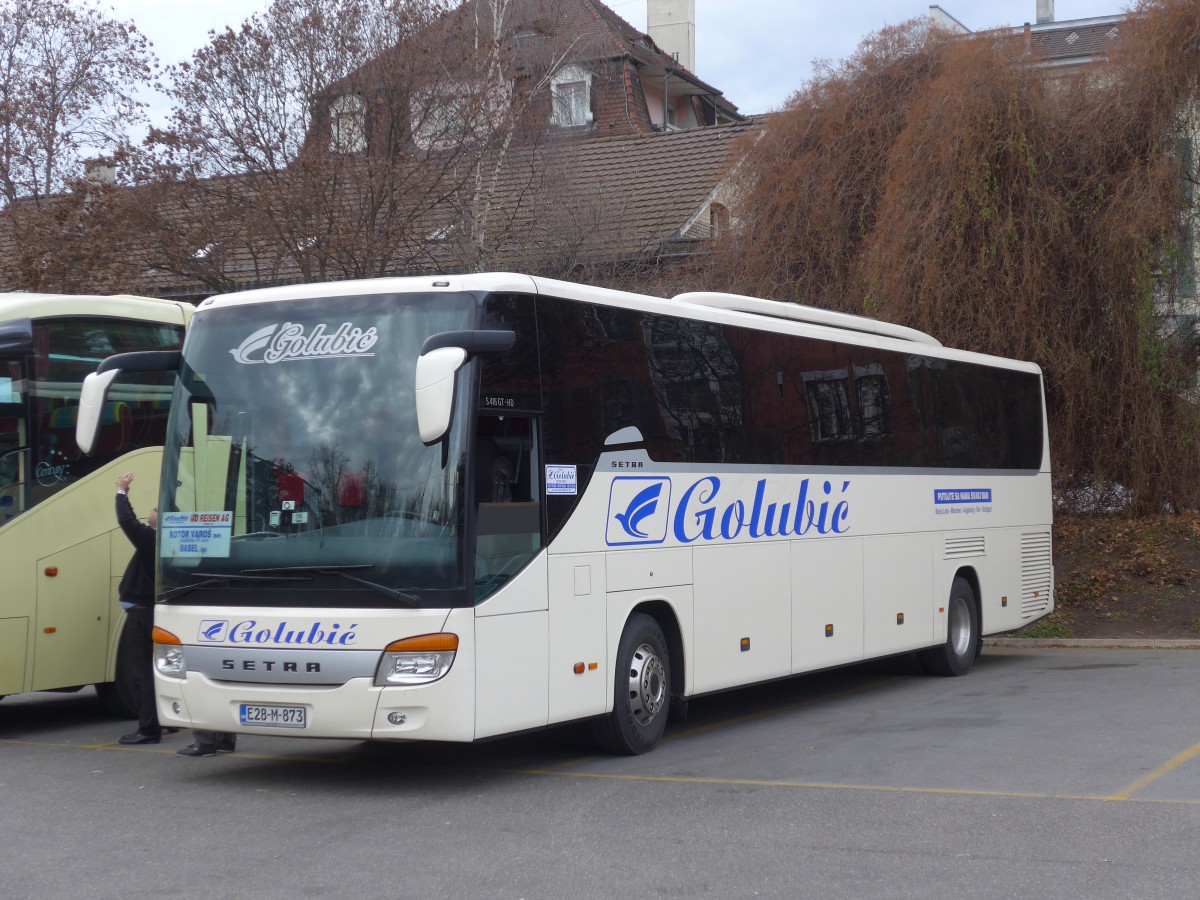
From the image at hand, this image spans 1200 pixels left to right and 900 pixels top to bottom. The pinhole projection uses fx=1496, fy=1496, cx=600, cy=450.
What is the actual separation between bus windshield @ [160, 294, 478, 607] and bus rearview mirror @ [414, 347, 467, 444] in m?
0.81

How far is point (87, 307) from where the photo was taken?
12516mm

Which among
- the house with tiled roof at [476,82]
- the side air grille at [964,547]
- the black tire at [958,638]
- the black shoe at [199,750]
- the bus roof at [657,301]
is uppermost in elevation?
the house with tiled roof at [476,82]

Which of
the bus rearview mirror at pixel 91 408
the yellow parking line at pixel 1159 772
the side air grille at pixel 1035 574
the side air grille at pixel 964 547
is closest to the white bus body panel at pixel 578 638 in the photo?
the bus rearview mirror at pixel 91 408

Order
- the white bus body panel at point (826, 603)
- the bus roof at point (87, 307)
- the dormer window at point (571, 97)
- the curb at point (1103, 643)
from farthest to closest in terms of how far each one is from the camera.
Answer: the dormer window at point (571, 97)
the curb at point (1103, 643)
the white bus body panel at point (826, 603)
the bus roof at point (87, 307)

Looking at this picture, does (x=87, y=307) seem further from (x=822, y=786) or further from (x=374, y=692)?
(x=822, y=786)

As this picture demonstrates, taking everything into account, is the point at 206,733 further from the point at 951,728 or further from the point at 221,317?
the point at 951,728

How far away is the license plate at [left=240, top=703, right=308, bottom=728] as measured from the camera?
8.97 meters

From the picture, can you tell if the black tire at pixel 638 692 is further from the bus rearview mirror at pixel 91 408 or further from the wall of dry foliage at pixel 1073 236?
the wall of dry foliage at pixel 1073 236

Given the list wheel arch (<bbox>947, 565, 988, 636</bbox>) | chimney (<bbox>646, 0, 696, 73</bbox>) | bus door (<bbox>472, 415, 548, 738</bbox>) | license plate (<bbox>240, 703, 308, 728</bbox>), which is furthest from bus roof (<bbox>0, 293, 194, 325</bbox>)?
chimney (<bbox>646, 0, 696, 73</bbox>)

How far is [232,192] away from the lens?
2247 cm

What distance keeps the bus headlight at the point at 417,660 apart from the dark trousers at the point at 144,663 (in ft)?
10.4

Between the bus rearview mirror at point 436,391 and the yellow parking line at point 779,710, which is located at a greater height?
the bus rearview mirror at point 436,391

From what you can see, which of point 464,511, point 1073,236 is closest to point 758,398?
point 464,511

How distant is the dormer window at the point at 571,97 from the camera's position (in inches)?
1077
